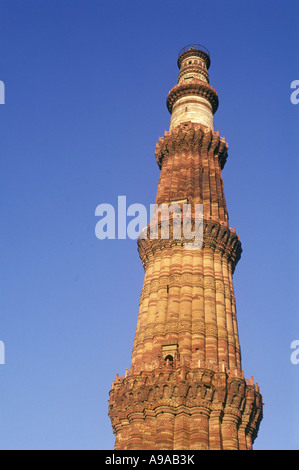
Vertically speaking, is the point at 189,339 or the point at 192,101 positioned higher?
the point at 192,101

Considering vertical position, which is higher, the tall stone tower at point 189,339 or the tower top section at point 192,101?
the tower top section at point 192,101

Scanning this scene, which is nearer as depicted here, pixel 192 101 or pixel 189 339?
pixel 189 339

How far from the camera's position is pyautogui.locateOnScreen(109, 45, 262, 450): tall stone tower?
28.9 metres

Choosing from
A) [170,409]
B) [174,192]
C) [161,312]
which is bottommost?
[170,409]

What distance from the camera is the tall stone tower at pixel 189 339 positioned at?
2891cm

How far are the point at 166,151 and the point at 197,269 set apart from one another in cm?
1581

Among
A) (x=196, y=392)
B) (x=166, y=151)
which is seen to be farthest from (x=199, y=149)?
(x=196, y=392)

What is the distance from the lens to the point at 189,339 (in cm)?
3269

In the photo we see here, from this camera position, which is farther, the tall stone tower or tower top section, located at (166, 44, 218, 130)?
tower top section, located at (166, 44, 218, 130)

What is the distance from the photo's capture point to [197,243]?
124 ft

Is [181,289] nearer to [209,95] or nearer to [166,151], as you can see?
[166,151]

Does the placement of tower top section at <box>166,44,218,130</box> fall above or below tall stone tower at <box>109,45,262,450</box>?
above

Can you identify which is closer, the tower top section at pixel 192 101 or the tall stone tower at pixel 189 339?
the tall stone tower at pixel 189 339
